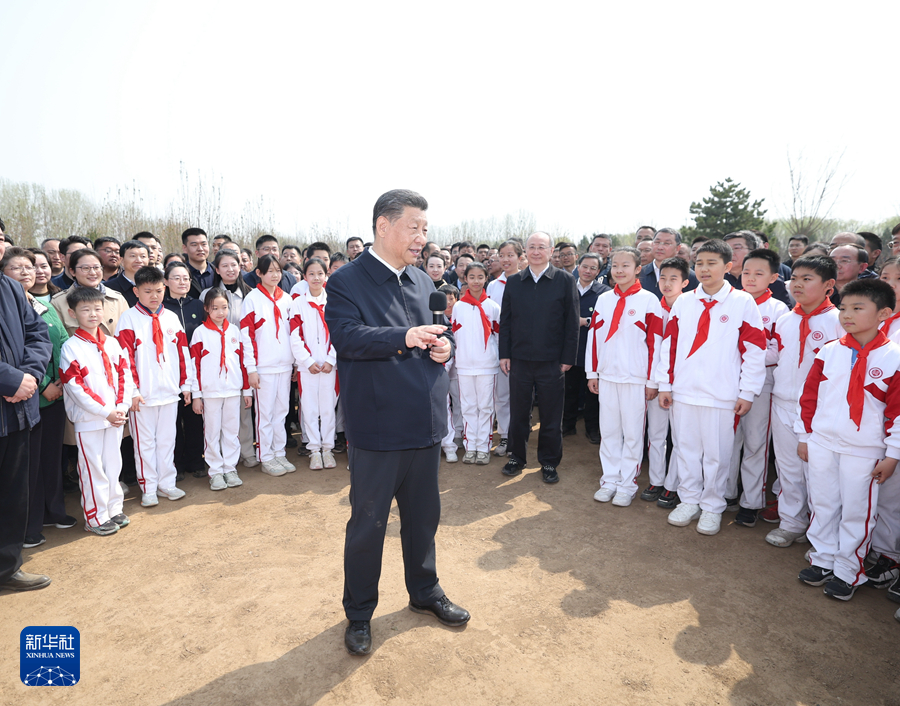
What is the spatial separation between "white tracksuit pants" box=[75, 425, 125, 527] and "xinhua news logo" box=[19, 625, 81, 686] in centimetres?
129

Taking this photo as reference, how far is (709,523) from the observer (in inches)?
169

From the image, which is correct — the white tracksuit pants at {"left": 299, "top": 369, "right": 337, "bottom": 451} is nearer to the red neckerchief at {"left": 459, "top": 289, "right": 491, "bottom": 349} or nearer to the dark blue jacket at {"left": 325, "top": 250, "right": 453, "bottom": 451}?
the red neckerchief at {"left": 459, "top": 289, "right": 491, "bottom": 349}

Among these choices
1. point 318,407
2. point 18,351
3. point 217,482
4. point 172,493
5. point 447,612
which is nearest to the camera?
point 447,612

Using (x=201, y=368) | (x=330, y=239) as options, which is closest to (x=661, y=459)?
(x=201, y=368)

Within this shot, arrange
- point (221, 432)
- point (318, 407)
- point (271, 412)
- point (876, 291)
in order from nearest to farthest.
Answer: point (876, 291)
point (221, 432)
point (271, 412)
point (318, 407)

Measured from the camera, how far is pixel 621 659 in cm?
286

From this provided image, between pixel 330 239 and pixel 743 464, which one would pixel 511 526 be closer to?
pixel 743 464

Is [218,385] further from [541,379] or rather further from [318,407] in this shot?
[541,379]

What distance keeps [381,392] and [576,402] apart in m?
4.86

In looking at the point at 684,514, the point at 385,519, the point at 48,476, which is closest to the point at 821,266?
the point at 684,514

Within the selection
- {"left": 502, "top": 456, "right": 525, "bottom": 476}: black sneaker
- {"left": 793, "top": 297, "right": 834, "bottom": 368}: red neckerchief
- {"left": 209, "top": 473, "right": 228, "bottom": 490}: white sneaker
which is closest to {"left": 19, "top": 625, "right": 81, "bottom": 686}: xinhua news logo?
{"left": 209, "top": 473, "right": 228, "bottom": 490}: white sneaker

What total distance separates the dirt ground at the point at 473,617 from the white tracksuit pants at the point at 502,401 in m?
1.74

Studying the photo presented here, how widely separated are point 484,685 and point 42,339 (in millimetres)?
3805

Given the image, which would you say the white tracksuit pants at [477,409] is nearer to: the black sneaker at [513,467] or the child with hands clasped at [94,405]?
the black sneaker at [513,467]
